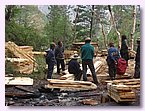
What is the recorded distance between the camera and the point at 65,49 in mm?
7539

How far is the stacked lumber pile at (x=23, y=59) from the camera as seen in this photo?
7547 mm

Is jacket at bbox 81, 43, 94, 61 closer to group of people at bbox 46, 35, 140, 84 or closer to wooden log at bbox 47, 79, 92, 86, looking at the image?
group of people at bbox 46, 35, 140, 84

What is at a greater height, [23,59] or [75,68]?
[23,59]

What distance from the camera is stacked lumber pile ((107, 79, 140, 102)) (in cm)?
734

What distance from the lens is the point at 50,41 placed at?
7531 mm

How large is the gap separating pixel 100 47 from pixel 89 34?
0.23 meters

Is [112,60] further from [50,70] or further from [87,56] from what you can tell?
[50,70]

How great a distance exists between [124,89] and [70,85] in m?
0.74

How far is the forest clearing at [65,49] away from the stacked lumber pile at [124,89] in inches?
0.5

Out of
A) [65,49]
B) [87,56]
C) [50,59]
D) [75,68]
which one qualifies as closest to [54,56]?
[50,59]

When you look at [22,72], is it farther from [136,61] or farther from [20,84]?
[136,61]

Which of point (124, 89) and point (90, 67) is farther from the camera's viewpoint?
point (90, 67)
